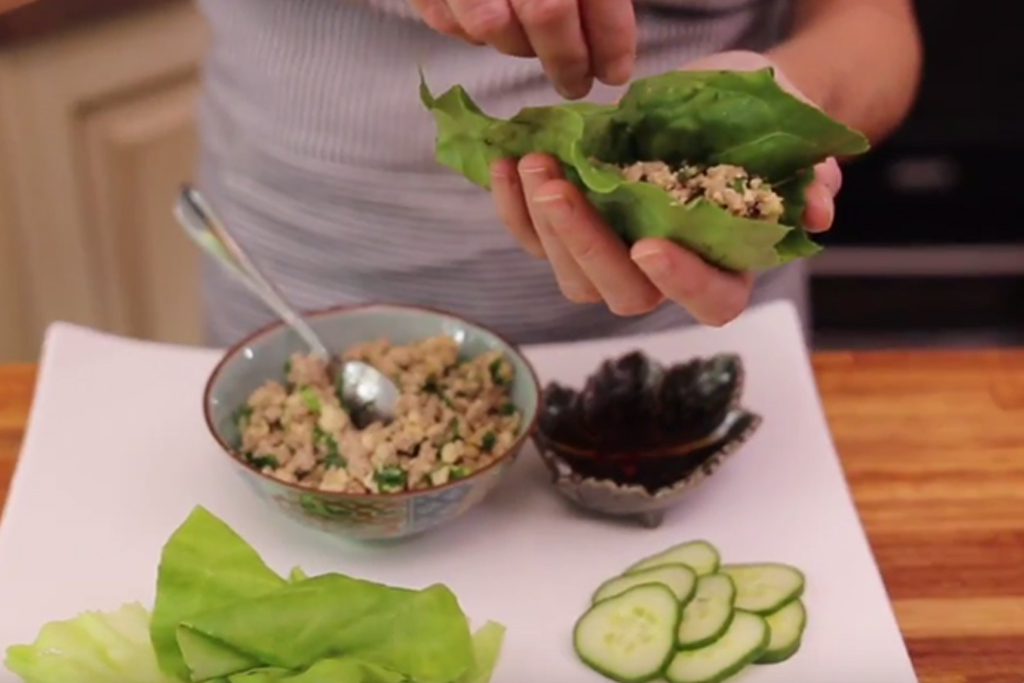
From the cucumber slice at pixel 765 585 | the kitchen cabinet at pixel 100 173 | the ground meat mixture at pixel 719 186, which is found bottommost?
the kitchen cabinet at pixel 100 173

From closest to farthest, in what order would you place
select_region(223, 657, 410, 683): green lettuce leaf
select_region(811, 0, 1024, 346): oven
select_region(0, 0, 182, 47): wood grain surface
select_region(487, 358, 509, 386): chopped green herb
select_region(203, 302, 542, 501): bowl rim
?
select_region(223, 657, 410, 683): green lettuce leaf, select_region(203, 302, 542, 501): bowl rim, select_region(487, 358, 509, 386): chopped green herb, select_region(0, 0, 182, 47): wood grain surface, select_region(811, 0, 1024, 346): oven

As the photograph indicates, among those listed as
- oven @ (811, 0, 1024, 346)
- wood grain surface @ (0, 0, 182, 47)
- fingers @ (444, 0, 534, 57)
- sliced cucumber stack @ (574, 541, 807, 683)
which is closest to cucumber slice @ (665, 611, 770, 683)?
sliced cucumber stack @ (574, 541, 807, 683)

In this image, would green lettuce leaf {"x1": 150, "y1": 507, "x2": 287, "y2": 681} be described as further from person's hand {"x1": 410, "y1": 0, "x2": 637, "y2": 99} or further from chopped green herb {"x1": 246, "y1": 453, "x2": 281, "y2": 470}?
person's hand {"x1": 410, "y1": 0, "x2": 637, "y2": 99}

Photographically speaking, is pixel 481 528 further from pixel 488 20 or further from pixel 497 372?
pixel 488 20

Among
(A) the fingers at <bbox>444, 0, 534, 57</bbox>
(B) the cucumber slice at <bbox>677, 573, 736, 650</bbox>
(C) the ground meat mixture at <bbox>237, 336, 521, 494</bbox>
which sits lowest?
(B) the cucumber slice at <bbox>677, 573, 736, 650</bbox>

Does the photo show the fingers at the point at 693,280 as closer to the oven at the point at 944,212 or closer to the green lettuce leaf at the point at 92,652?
the green lettuce leaf at the point at 92,652

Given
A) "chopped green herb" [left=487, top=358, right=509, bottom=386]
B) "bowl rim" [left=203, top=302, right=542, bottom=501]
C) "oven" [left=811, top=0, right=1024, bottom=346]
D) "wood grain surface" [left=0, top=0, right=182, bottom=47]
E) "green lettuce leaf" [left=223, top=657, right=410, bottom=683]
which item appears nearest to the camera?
"green lettuce leaf" [left=223, top=657, right=410, bottom=683]

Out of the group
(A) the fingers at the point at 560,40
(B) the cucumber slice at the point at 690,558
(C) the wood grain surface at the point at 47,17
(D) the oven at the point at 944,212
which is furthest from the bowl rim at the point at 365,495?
(D) the oven at the point at 944,212

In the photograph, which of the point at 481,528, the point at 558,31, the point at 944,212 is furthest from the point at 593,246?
the point at 944,212
